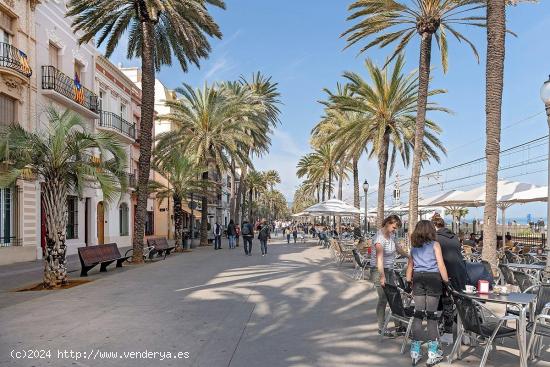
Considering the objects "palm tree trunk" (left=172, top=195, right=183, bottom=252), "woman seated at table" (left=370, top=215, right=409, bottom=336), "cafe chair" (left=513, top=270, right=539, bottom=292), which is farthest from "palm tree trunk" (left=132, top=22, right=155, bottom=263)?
"cafe chair" (left=513, top=270, right=539, bottom=292)

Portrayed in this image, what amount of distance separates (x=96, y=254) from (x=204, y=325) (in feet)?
27.2

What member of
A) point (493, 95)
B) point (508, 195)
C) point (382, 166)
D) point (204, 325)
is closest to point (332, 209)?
point (382, 166)

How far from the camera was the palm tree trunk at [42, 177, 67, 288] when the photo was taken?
1148 centimetres

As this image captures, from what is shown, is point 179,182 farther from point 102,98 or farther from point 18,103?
point 18,103

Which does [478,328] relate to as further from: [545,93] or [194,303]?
[545,93]

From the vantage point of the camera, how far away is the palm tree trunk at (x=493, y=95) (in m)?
10.7

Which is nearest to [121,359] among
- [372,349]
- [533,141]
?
[372,349]

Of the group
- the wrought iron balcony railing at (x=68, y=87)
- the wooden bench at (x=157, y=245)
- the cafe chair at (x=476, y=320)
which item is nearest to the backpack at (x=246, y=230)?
the wooden bench at (x=157, y=245)

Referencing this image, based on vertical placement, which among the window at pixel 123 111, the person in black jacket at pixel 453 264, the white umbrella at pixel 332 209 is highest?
the window at pixel 123 111

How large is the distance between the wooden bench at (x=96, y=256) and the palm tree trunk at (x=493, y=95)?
10467 mm

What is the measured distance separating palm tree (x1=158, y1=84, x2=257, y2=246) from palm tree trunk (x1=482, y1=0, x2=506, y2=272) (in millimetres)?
18381

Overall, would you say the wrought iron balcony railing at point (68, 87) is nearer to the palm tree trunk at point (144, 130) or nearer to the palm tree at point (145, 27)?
the palm tree at point (145, 27)

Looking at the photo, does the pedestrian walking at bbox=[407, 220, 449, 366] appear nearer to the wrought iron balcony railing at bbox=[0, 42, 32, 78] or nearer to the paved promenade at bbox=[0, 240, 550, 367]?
the paved promenade at bbox=[0, 240, 550, 367]

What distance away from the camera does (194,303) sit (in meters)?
9.11
